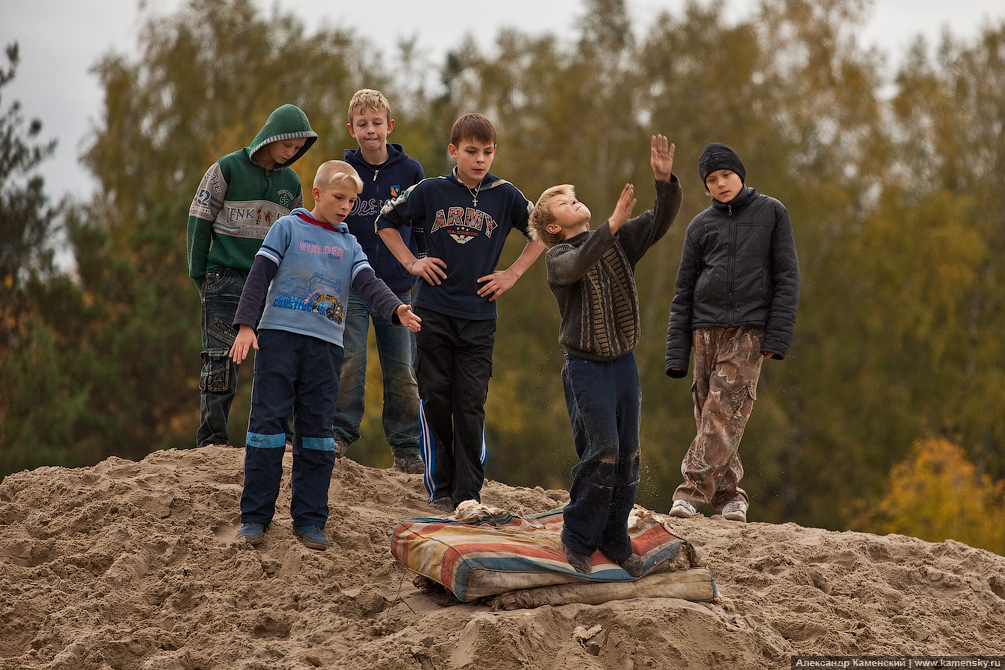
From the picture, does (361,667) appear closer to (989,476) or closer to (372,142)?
(372,142)

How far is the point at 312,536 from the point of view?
5125 millimetres

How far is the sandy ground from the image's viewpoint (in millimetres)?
4285

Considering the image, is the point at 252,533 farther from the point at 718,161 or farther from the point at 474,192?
the point at 718,161

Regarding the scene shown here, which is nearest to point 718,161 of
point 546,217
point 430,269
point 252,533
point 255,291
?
point 430,269

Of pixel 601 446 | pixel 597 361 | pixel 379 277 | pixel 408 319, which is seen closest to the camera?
pixel 601 446

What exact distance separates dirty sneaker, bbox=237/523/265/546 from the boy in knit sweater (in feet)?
5.41

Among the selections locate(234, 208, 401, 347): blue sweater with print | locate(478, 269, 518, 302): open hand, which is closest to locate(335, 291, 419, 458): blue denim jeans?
locate(478, 269, 518, 302): open hand

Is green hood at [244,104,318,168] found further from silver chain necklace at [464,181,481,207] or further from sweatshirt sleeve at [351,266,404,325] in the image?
sweatshirt sleeve at [351,266,404,325]

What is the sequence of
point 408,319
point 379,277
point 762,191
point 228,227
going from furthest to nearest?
point 762,191 → point 379,277 → point 228,227 → point 408,319

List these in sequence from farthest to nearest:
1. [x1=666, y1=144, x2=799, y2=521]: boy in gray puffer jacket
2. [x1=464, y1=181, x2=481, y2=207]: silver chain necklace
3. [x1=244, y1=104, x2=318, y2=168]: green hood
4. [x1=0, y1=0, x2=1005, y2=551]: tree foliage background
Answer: [x1=0, y1=0, x2=1005, y2=551]: tree foliage background → [x1=666, y1=144, x2=799, y2=521]: boy in gray puffer jacket → [x1=244, y1=104, x2=318, y2=168]: green hood → [x1=464, y1=181, x2=481, y2=207]: silver chain necklace

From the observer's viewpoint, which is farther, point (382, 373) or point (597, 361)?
point (382, 373)

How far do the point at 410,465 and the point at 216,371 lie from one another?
1410 mm

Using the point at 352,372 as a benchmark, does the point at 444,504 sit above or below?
below

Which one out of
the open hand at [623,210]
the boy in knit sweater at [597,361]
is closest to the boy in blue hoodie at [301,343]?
the boy in knit sweater at [597,361]
